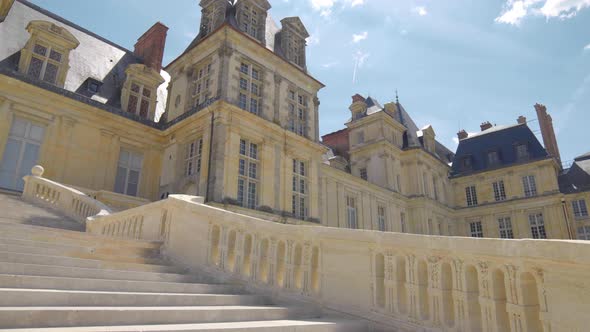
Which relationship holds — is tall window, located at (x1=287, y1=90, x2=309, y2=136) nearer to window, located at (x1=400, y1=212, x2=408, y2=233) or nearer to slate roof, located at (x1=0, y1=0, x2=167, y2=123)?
slate roof, located at (x1=0, y1=0, x2=167, y2=123)

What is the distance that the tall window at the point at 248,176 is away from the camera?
47.3 ft

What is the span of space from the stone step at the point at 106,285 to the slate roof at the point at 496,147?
32824 millimetres

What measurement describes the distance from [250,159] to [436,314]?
11980mm

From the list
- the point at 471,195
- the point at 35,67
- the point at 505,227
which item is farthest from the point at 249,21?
the point at 505,227

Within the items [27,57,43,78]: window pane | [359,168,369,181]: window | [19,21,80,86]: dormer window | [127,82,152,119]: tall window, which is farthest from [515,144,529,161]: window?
[27,57,43,78]: window pane

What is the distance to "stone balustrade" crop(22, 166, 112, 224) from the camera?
9.79 meters

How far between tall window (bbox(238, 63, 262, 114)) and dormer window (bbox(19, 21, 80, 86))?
6.79m

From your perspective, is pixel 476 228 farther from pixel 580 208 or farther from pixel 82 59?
pixel 82 59

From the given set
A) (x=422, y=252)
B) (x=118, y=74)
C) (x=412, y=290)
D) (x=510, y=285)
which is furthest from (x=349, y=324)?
(x=118, y=74)

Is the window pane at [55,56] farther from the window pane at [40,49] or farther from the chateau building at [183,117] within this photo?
the window pane at [40,49]

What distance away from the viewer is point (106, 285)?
4.02 meters

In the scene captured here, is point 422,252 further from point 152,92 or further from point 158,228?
point 152,92

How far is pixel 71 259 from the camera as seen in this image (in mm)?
4578

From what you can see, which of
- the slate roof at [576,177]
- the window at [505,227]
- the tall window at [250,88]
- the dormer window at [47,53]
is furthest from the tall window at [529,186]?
the dormer window at [47,53]
